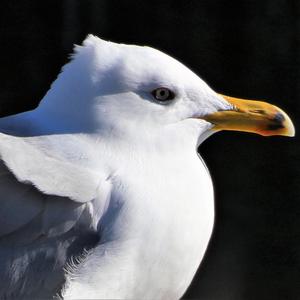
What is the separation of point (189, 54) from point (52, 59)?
0.45 m

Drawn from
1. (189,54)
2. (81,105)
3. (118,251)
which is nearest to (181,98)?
(81,105)

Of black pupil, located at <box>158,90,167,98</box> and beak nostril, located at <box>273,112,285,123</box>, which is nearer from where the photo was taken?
black pupil, located at <box>158,90,167,98</box>

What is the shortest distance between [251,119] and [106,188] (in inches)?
12.4

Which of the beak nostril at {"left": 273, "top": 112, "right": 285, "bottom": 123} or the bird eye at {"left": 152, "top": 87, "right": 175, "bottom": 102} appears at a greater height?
the bird eye at {"left": 152, "top": 87, "right": 175, "bottom": 102}

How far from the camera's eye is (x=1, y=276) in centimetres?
164

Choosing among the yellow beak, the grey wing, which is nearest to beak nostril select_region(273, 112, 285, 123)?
the yellow beak

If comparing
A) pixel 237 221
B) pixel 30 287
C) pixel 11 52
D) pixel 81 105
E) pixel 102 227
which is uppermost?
pixel 81 105

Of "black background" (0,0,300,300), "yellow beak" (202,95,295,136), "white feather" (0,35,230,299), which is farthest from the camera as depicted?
"black background" (0,0,300,300)

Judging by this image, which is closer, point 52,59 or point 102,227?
point 102,227

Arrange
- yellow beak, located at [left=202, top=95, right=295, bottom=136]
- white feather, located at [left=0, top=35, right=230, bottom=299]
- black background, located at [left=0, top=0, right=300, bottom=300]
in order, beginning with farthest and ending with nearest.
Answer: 1. black background, located at [left=0, top=0, right=300, bottom=300]
2. yellow beak, located at [left=202, top=95, right=295, bottom=136]
3. white feather, located at [left=0, top=35, right=230, bottom=299]

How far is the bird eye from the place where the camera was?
5.51ft

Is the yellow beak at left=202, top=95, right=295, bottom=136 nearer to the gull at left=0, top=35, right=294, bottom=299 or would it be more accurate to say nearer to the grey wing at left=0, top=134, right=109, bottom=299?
the gull at left=0, top=35, right=294, bottom=299

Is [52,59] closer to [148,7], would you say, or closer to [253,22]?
[148,7]

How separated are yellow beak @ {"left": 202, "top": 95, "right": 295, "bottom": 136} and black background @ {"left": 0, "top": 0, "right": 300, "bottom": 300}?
1501mm
